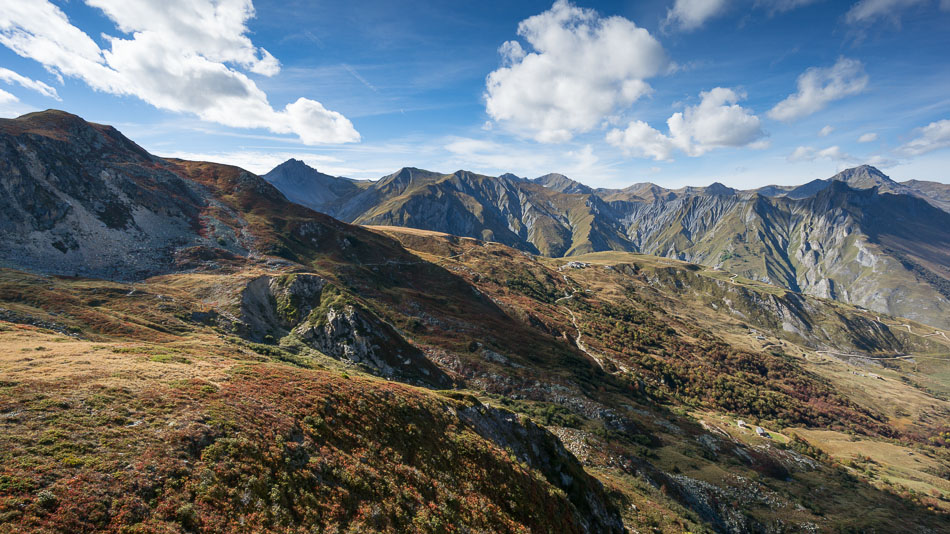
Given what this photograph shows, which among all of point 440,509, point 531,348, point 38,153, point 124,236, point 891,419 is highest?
point 38,153

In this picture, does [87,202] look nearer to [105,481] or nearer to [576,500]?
[105,481]

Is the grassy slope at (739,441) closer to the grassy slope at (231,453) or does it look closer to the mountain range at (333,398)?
the mountain range at (333,398)

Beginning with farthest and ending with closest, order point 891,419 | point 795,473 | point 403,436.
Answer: point 891,419 → point 795,473 → point 403,436

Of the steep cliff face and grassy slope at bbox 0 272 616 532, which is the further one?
the steep cliff face

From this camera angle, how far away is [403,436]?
2672 centimetres

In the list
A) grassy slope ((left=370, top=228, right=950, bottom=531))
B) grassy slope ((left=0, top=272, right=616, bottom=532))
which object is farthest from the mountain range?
grassy slope ((left=370, top=228, right=950, bottom=531))

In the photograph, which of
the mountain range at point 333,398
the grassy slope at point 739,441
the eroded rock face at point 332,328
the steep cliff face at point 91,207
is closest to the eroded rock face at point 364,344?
the eroded rock face at point 332,328

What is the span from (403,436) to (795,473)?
103086 mm

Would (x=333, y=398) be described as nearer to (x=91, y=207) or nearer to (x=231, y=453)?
(x=231, y=453)

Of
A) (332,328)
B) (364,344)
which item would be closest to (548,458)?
(364,344)

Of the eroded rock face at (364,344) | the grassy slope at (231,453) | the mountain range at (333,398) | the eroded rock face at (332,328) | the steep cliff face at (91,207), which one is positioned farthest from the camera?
the steep cliff face at (91,207)

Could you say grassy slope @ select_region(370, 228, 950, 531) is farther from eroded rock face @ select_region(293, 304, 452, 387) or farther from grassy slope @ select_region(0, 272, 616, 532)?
grassy slope @ select_region(0, 272, 616, 532)

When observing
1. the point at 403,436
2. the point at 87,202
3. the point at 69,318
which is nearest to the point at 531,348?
the point at 403,436

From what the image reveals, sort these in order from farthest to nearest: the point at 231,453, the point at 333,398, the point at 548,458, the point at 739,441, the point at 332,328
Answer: the point at 739,441 < the point at 332,328 < the point at 548,458 < the point at 333,398 < the point at 231,453
